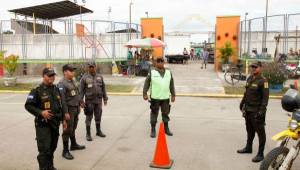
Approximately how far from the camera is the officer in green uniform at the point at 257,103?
19.7 ft

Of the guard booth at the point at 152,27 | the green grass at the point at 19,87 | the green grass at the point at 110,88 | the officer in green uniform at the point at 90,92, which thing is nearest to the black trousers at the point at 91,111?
the officer in green uniform at the point at 90,92

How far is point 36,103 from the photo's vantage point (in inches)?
198

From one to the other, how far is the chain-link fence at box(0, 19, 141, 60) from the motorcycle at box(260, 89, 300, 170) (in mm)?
17051

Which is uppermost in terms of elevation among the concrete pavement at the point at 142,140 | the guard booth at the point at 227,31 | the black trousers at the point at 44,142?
the guard booth at the point at 227,31

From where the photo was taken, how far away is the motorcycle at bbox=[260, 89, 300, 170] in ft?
15.6

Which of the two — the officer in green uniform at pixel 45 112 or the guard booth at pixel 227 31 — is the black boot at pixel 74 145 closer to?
the officer in green uniform at pixel 45 112

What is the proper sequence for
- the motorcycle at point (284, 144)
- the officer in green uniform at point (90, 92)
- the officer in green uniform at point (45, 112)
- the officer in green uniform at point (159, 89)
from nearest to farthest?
the motorcycle at point (284, 144) < the officer in green uniform at point (45, 112) < the officer in green uniform at point (90, 92) < the officer in green uniform at point (159, 89)

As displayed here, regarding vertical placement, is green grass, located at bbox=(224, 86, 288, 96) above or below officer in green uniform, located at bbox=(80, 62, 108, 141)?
below

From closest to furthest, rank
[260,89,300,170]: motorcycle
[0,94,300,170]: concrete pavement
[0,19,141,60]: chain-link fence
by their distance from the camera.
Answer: [260,89,300,170]: motorcycle < [0,94,300,170]: concrete pavement < [0,19,141,60]: chain-link fence

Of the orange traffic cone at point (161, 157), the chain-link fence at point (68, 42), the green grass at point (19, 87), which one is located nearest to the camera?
the orange traffic cone at point (161, 157)

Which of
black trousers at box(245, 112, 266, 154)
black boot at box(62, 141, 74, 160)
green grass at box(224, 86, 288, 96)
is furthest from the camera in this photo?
green grass at box(224, 86, 288, 96)

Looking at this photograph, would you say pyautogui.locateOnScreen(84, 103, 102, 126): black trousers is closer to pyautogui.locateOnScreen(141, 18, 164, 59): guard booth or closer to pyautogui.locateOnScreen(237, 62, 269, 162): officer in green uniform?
pyautogui.locateOnScreen(237, 62, 269, 162): officer in green uniform

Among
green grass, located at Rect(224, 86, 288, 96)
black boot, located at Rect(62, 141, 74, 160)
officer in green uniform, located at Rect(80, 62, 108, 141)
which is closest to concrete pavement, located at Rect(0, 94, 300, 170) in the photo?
black boot, located at Rect(62, 141, 74, 160)

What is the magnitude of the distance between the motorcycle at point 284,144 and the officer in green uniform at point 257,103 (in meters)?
0.92
